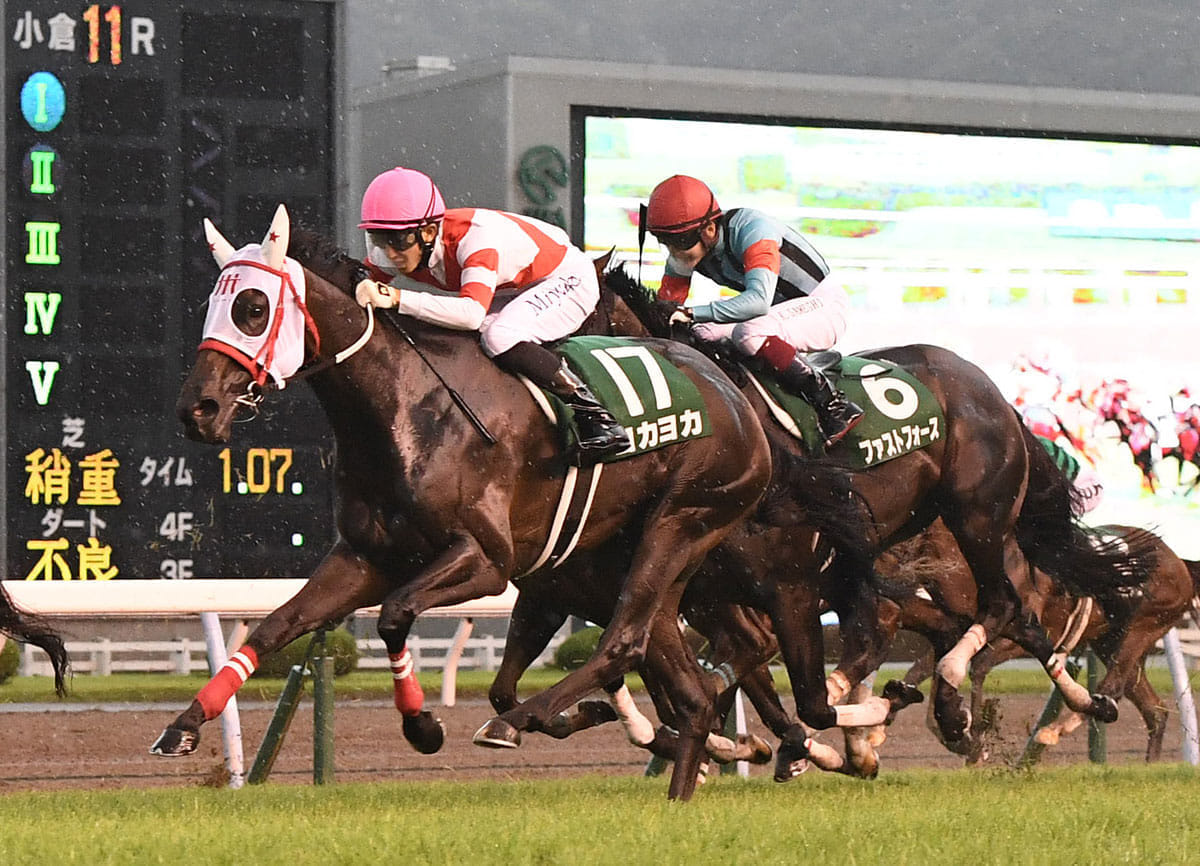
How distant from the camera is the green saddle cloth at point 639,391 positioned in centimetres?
572

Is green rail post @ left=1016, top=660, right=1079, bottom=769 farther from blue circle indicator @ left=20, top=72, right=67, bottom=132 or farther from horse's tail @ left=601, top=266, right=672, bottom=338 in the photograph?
blue circle indicator @ left=20, top=72, right=67, bottom=132

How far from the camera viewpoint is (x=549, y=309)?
228 inches

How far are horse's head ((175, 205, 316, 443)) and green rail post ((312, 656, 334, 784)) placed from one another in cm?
204

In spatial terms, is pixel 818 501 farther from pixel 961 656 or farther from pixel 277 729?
pixel 277 729

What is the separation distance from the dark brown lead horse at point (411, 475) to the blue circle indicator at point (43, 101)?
Result: 759 centimetres

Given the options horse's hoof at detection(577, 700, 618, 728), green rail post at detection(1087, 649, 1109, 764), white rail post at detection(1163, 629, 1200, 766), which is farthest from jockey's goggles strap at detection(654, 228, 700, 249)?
white rail post at detection(1163, 629, 1200, 766)

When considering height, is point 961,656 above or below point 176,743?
below

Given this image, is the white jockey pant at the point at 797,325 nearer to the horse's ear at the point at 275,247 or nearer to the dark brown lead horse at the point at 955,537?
the dark brown lead horse at the point at 955,537

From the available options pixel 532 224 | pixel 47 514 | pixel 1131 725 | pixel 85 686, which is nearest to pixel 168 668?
pixel 85 686

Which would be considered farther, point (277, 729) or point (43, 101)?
point (43, 101)

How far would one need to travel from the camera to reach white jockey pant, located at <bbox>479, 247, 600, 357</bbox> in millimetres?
5566

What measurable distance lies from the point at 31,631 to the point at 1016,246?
1240 cm

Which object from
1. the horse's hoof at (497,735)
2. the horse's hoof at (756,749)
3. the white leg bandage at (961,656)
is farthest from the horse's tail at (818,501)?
the horse's hoof at (497,735)

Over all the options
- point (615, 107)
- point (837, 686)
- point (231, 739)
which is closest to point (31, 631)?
point (231, 739)
